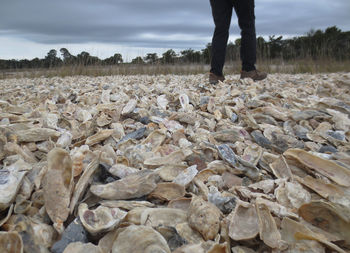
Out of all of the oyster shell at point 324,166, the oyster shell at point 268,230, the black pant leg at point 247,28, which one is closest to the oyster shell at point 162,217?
the oyster shell at point 268,230

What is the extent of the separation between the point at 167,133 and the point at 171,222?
0.82 meters

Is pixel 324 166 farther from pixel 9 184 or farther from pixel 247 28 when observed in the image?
pixel 247 28

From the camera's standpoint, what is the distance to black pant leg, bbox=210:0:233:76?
3.75m

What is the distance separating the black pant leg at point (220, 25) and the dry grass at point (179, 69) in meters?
3.69

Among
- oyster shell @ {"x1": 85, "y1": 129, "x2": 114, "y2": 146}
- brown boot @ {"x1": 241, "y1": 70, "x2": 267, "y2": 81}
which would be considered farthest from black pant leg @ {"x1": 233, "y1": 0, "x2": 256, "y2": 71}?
oyster shell @ {"x1": 85, "y1": 129, "x2": 114, "y2": 146}

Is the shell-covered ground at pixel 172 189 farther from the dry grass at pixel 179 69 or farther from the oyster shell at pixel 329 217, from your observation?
the dry grass at pixel 179 69

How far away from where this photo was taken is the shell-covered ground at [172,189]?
84 centimetres

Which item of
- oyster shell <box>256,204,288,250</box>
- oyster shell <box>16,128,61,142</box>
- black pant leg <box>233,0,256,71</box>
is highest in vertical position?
black pant leg <box>233,0,256,71</box>

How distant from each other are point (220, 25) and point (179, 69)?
4456 millimetres

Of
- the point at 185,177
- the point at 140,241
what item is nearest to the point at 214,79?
the point at 185,177

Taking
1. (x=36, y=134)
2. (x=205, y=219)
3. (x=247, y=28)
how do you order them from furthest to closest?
(x=247, y=28)
(x=36, y=134)
(x=205, y=219)

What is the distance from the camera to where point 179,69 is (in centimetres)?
822

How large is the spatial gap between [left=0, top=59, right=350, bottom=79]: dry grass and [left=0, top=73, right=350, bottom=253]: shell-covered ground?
6.08 m

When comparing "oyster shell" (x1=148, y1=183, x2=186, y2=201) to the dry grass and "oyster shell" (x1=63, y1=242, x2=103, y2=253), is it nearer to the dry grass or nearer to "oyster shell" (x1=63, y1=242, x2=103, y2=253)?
"oyster shell" (x1=63, y1=242, x2=103, y2=253)
